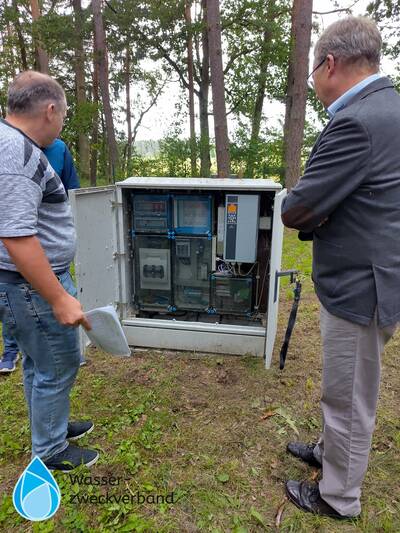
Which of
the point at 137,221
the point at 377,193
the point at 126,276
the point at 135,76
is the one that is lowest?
the point at 126,276

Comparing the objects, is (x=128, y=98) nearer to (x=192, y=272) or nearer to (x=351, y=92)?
(x=192, y=272)

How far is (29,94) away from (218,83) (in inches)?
265

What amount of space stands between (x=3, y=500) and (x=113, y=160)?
9.81 m

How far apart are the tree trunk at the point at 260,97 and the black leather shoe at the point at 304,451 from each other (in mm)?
9508

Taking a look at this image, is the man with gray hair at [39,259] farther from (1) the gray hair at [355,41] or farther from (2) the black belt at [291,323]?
(2) the black belt at [291,323]

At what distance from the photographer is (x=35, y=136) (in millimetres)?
1522

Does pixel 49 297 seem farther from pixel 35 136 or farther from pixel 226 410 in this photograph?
pixel 226 410

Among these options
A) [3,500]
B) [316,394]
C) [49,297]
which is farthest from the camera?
[316,394]

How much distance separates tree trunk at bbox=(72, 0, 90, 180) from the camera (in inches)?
467

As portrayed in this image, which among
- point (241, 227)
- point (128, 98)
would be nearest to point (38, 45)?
point (128, 98)

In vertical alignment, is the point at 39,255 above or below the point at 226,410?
above

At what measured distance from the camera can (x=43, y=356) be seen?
1.67 meters

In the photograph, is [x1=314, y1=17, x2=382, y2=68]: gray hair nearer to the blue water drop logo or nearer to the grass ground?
the grass ground

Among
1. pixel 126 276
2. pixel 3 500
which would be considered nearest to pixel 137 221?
pixel 126 276
